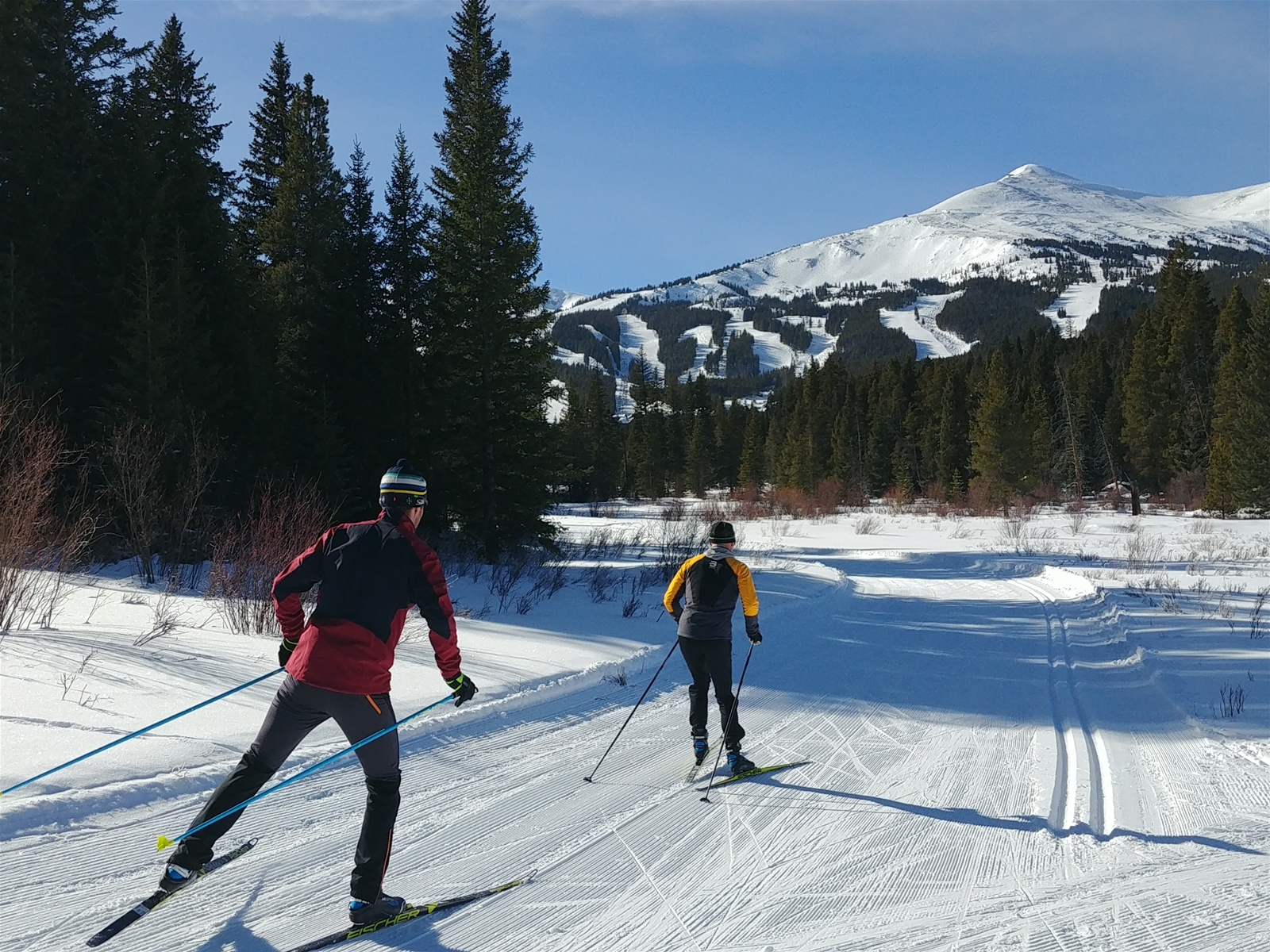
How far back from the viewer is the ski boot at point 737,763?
19.8 feet

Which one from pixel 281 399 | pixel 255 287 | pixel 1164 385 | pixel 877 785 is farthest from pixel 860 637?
pixel 1164 385

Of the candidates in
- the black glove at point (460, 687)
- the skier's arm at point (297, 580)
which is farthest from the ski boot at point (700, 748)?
the skier's arm at point (297, 580)

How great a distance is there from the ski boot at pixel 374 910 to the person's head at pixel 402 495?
1.83m

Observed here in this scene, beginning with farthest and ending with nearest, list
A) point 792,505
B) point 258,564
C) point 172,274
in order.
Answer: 1. point 792,505
2. point 172,274
3. point 258,564

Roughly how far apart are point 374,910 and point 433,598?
150cm

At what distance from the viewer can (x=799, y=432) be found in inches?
3223

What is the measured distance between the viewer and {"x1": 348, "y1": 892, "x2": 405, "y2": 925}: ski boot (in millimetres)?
3717

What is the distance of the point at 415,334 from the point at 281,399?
4.13m

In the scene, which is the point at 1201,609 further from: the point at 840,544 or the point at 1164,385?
the point at 1164,385

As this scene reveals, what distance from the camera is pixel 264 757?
12.6 feet

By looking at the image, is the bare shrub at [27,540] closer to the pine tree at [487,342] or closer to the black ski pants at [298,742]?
the black ski pants at [298,742]

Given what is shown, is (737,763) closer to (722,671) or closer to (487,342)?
(722,671)

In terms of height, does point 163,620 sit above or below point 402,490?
below

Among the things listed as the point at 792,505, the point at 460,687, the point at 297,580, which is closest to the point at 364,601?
the point at 297,580
